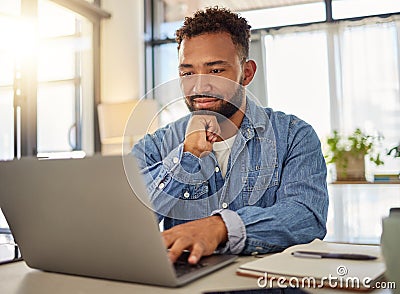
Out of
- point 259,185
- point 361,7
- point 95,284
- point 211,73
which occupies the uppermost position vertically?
point 361,7

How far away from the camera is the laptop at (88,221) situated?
1.95ft

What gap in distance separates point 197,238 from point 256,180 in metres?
0.38

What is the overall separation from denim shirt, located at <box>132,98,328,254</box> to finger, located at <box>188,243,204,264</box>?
0.49 feet

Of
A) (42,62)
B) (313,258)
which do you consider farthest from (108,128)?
(313,258)

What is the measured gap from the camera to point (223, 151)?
1.17m

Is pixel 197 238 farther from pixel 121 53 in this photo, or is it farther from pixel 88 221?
pixel 121 53

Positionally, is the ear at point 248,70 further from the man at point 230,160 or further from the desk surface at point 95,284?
the desk surface at point 95,284

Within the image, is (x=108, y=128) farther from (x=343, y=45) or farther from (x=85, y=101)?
(x=343, y=45)

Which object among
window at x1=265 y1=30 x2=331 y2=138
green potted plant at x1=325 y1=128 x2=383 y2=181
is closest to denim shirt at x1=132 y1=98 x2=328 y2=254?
green potted plant at x1=325 y1=128 x2=383 y2=181

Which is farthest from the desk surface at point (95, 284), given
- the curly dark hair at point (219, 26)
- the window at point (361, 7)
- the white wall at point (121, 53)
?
the window at point (361, 7)

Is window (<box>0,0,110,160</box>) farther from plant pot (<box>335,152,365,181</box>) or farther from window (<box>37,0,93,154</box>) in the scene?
plant pot (<box>335,152,365,181</box>)

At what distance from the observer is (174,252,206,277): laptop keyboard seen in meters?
0.68

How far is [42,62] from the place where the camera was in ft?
12.5

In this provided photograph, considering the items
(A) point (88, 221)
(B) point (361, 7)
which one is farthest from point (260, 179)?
(B) point (361, 7)
